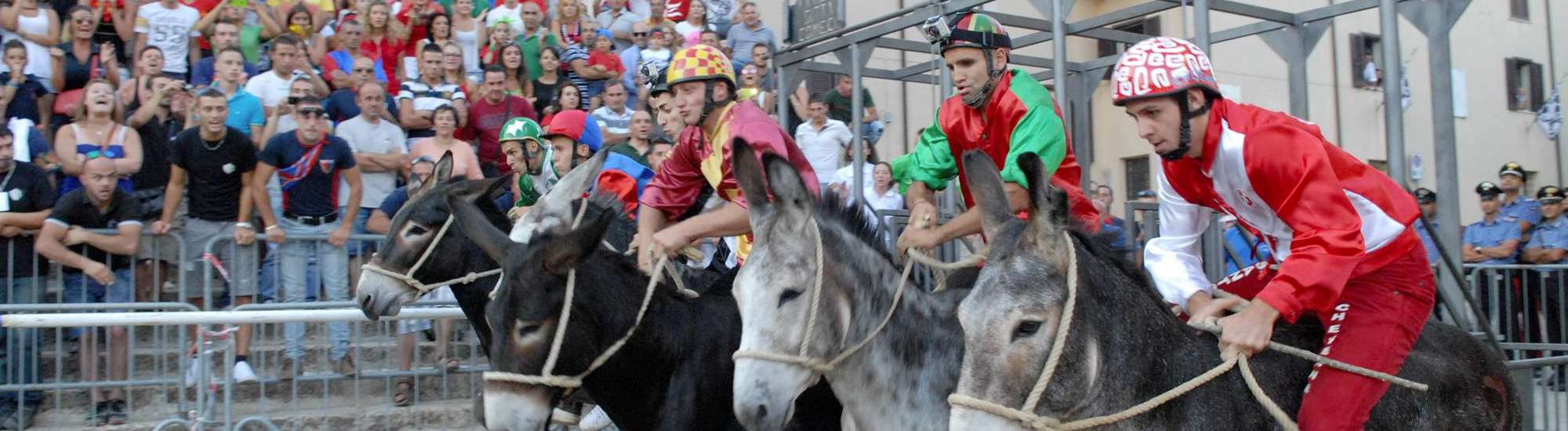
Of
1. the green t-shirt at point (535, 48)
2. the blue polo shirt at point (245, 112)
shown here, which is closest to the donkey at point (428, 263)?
the blue polo shirt at point (245, 112)

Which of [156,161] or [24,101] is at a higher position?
[24,101]

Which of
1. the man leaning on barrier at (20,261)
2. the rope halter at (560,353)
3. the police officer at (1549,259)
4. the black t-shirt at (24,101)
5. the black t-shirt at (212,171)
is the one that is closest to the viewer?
the rope halter at (560,353)

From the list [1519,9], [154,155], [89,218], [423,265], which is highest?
[1519,9]

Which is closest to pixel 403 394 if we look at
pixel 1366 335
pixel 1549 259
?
pixel 1366 335

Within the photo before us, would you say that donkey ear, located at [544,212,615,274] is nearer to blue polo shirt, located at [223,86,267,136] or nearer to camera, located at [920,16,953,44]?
camera, located at [920,16,953,44]

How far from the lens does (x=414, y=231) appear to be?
6492 mm

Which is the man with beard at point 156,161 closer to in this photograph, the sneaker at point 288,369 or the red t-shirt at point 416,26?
the sneaker at point 288,369

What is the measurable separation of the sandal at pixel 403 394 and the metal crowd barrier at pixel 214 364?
0.03 meters

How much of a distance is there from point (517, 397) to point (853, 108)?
4.16m

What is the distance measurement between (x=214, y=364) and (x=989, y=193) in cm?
593

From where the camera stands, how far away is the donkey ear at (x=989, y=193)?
3.38 m

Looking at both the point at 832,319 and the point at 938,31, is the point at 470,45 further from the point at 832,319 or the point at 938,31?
the point at 832,319

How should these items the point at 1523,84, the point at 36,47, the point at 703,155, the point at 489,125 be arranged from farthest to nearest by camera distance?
the point at 1523,84 → the point at 489,125 → the point at 36,47 → the point at 703,155

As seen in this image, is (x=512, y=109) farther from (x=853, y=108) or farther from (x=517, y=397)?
(x=517, y=397)
